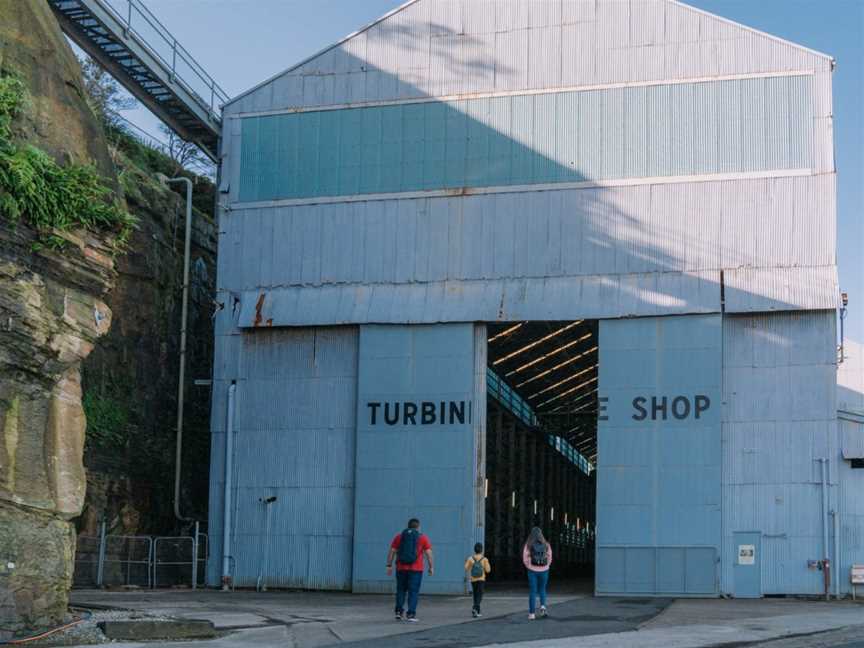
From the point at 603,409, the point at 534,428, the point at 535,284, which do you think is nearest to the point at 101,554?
the point at 535,284

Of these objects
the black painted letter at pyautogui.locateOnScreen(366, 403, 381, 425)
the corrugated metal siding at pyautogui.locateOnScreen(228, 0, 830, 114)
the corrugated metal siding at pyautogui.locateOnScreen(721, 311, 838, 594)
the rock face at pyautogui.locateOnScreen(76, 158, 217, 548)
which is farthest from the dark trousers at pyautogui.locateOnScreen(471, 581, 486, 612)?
the corrugated metal siding at pyautogui.locateOnScreen(228, 0, 830, 114)

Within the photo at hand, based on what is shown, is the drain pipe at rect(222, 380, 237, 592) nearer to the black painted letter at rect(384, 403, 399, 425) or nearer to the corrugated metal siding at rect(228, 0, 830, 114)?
the black painted letter at rect(384, 403, 399, 425)

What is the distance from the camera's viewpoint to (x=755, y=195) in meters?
30.7

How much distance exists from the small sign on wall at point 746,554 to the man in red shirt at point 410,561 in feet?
38.1

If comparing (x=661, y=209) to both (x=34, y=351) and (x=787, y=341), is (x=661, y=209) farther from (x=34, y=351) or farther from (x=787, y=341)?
(x=34, y=351)

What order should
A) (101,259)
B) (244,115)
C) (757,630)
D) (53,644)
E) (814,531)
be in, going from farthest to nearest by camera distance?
(244,115)
(814,531)
(757,630)
(101,259)
(53,644)

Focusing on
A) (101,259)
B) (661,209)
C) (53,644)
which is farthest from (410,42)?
(53,644)

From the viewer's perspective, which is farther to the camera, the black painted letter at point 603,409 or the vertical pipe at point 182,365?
the vertical pipe at point 182,365

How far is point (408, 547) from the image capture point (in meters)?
20.7

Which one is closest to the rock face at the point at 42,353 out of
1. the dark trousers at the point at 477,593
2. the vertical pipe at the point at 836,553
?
the dark trousers at the point at 477,593

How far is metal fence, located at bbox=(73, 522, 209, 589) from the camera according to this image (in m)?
32.3

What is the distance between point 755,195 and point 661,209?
240 centimetres

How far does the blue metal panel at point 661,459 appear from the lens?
2983cm

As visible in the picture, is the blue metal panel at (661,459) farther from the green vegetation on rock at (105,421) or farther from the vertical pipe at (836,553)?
the green vegetation on rock at (105,421)
